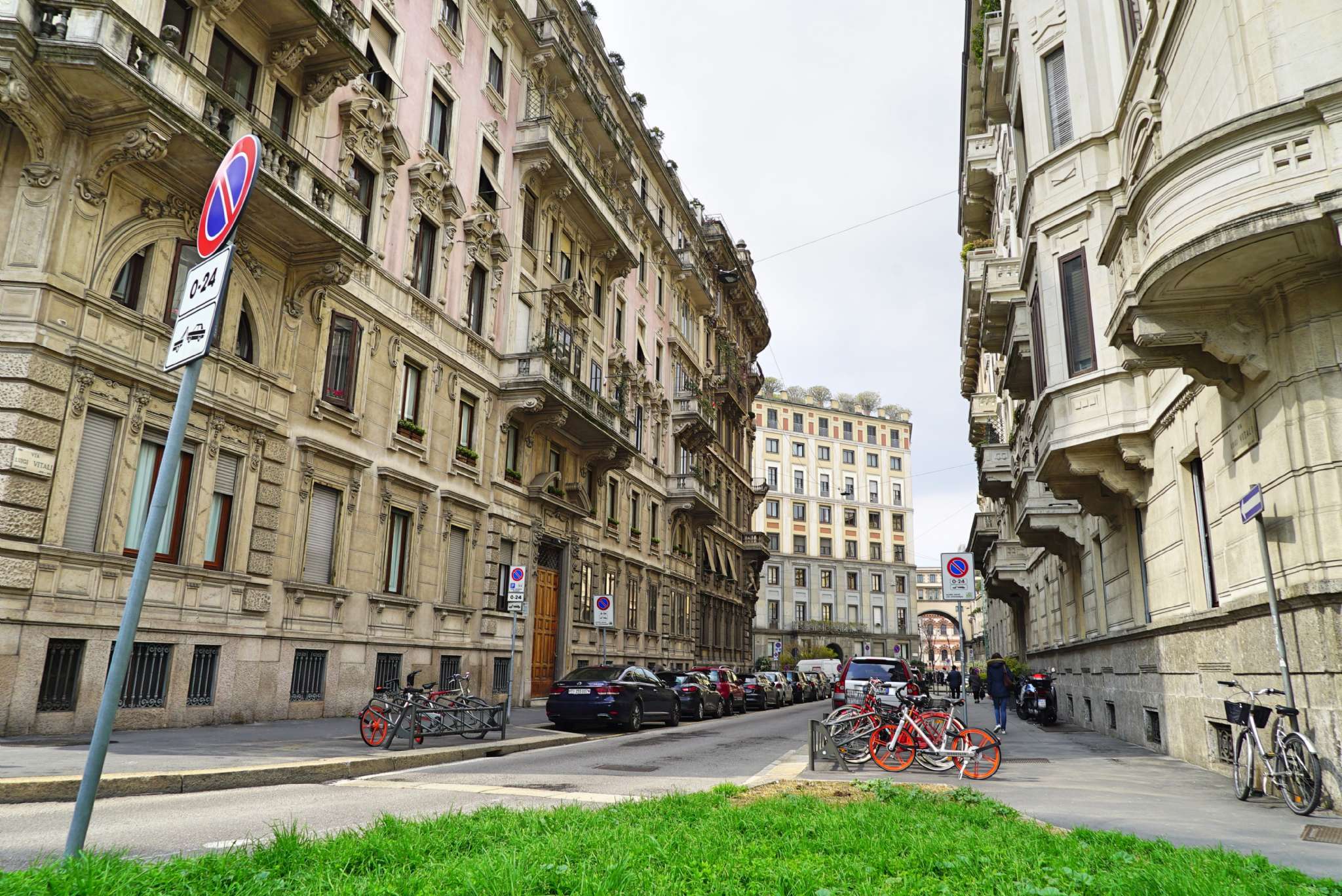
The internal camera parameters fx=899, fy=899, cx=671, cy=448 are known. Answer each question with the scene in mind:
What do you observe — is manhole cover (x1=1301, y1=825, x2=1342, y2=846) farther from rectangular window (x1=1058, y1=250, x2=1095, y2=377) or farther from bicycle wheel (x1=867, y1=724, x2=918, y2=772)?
rectangular window (x1=1058, y1=250, x2=1095, y2=377)

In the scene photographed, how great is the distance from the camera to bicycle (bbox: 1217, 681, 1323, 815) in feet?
27.1

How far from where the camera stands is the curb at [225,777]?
8.32 m

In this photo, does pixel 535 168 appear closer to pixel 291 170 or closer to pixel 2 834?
pixel 291 170

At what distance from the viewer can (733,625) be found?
5500 cm

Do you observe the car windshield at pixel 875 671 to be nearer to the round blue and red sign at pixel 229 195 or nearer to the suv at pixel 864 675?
the suv at pixel 864 675

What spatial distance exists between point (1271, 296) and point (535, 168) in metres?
22.9

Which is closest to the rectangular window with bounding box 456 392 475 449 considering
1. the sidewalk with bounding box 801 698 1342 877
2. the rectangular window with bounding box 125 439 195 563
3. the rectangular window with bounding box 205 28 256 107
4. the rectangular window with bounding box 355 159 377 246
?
the rectangular window with bounding box 355 159 377 246

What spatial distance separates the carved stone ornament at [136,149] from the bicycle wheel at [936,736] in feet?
46.2

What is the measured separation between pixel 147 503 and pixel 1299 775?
15.5m

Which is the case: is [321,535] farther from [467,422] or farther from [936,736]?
[936,736]

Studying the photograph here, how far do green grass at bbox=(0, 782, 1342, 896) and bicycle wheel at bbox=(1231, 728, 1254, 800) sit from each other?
3.59 meters

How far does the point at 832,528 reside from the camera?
300ft

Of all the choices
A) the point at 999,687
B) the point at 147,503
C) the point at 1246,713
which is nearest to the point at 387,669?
the point at 147,503

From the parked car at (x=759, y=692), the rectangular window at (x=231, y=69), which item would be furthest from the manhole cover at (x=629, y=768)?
the parked car at (x=759, y=692)
